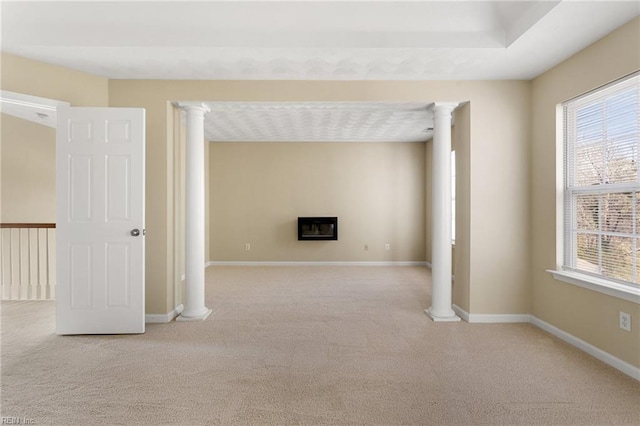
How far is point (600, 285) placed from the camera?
2.88 meters

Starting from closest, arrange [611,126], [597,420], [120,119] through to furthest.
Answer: [597,420], [611,126], [120,119]

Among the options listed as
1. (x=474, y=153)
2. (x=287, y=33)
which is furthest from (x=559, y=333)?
(x=287, y=33)

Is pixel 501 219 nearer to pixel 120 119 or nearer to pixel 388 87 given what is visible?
pixel 388 87

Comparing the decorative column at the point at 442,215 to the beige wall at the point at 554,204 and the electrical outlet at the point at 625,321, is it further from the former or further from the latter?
the electrical outlet at the point at 625,321

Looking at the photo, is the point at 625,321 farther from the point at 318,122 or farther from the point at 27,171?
the point at 27,171

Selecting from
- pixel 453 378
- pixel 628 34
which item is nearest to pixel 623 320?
pixel 453 378

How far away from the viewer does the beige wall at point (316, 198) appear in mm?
7527

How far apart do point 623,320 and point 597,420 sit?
994 mm

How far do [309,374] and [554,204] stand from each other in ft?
9.20

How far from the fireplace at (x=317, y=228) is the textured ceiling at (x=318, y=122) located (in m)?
1.64

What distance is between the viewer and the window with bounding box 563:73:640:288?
8.98 feet

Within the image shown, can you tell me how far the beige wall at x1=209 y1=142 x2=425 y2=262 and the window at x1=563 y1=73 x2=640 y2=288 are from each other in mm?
4142

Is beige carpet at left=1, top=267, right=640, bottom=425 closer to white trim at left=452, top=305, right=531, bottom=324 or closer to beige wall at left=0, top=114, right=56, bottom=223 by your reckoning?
white trim at left=452, top=305, right=531, bottom=324

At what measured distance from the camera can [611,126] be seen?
9.59 feet
